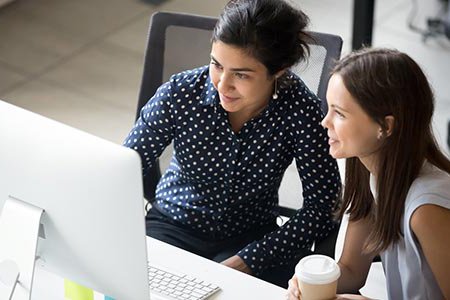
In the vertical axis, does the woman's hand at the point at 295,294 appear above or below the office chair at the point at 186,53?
below

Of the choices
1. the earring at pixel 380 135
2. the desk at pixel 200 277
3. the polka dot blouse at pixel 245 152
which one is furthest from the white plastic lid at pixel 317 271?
the polka dot blouse at pixel 245 152

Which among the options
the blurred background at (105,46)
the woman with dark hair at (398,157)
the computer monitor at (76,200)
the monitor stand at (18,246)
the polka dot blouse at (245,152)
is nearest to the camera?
the computer monitor at (76,200)

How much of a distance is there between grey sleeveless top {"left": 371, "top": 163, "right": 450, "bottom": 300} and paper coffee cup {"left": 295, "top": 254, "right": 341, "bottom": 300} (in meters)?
0.19

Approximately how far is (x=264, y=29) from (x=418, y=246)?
1.87ft

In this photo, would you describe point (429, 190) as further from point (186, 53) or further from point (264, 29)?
point (186, 53)

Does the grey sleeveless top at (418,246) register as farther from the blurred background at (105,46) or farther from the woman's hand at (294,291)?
the blurred background at (105,46)

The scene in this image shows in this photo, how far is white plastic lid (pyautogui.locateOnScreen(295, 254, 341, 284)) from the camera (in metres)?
1.82

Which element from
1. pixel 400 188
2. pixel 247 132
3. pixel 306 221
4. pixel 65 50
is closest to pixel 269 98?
pixel 247 132

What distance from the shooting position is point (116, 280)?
175cm

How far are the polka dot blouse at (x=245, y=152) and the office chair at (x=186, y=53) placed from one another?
79mm

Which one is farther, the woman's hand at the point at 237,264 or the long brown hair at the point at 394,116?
the woman's hand at the point at 237,264

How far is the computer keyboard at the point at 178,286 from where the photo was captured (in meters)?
1.97

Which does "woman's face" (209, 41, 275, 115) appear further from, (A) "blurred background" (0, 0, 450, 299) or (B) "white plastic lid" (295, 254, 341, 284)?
(A) "blurred background" (0, 0, 450, 299)

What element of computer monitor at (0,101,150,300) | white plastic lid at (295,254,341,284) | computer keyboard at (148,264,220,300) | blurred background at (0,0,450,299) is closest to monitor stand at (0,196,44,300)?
computer monitor at (0,101,150,300)
